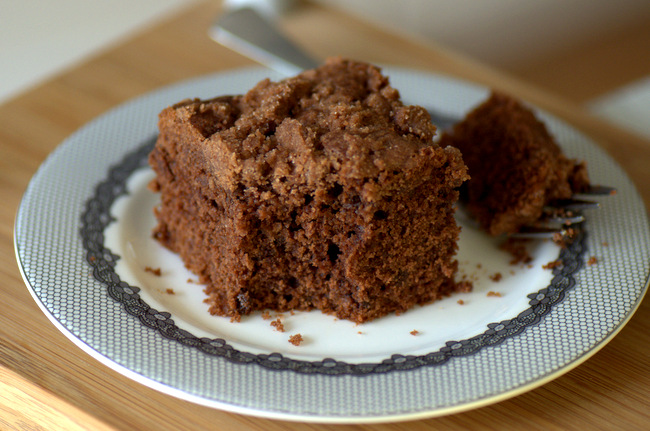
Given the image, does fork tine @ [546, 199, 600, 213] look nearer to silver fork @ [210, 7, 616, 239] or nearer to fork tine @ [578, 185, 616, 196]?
fork tine @ [578, 185, 616, 196]

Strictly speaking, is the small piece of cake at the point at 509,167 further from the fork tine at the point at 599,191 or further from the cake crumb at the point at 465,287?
the cake crumb at the point at 465,287

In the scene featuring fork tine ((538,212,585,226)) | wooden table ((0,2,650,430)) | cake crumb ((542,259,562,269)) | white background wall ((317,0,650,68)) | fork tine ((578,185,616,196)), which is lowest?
wooden table ((0,2,650,430))

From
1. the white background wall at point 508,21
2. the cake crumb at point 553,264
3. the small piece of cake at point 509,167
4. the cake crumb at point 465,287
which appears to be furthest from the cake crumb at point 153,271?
the white background wall at point 508,21

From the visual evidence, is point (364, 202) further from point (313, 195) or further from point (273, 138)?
point (273, 138)

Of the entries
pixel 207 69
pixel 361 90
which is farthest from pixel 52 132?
pixel 361 90

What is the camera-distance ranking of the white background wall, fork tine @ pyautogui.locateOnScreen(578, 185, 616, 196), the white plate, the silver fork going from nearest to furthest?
the white plate, fork tine @ pyautogui.locateOnScreen(578, 185, 616, 196), the silver fork, the white background wall

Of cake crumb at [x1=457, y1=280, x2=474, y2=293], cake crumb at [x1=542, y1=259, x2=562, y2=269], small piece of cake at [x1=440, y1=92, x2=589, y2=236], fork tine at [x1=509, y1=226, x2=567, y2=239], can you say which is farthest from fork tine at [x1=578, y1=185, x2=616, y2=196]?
cake crumb at [x1=457, y1=280, x2=474, y2=293]
